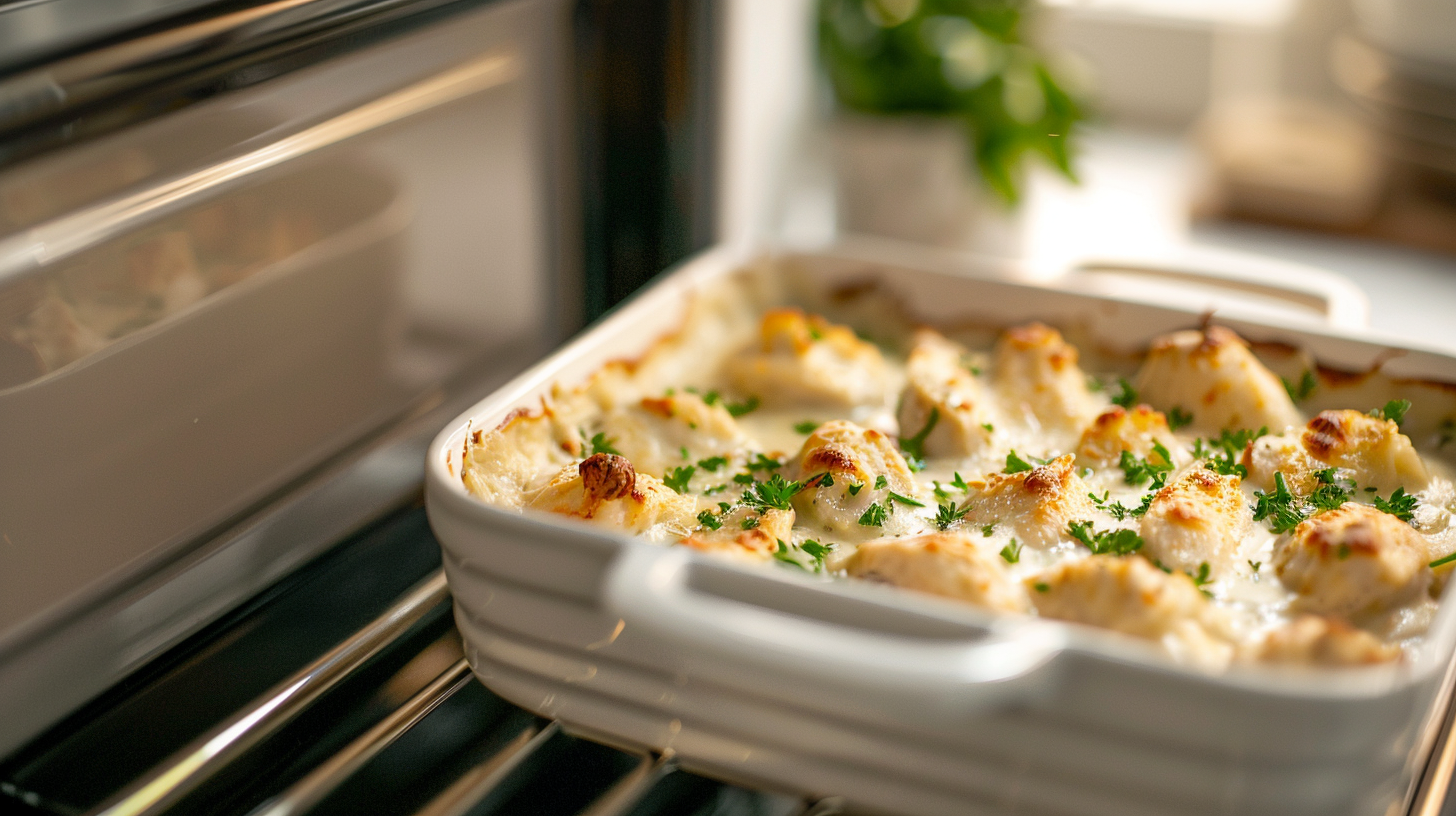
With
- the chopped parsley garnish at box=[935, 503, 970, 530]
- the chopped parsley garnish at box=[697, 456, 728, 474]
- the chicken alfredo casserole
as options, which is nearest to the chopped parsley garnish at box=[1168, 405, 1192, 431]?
the chicken alfredo casserole

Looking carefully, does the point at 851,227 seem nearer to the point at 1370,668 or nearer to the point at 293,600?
the point at 293,600

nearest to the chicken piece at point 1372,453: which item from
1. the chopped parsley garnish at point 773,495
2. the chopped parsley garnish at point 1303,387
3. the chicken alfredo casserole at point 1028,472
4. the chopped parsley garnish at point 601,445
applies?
the chicken alfredo casserole at point 1028,472

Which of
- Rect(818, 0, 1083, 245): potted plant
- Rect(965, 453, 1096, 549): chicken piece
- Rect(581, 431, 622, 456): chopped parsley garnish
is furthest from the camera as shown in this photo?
Rect(818, 0, 1083, 245): potted plant

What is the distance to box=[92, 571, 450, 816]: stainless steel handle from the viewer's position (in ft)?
2.11

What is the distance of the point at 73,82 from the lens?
0.57m

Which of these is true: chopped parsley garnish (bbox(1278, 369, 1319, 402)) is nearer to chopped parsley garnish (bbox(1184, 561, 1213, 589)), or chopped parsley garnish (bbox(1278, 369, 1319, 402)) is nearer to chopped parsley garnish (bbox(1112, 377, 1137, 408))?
chopped parsley garnish (bbox(1112, 377, 1137, 408))

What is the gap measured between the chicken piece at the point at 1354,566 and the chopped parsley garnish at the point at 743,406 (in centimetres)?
37

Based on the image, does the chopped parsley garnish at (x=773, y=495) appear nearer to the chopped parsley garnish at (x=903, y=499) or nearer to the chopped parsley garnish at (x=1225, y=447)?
the chopped parsley garnish at (x=903, y=499)

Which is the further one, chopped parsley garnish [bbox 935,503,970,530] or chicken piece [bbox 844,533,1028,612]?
chopped parsley garnish [bbox 935,503,970,530]

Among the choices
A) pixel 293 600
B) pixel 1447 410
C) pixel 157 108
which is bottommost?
pixel 293 600

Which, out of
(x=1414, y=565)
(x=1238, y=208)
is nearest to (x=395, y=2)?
(x=1414, y=565)

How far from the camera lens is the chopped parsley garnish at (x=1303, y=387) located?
895mm

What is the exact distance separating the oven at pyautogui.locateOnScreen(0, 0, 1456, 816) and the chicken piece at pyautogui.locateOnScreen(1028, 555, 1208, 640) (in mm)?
147

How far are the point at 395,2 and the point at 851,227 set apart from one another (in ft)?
2.65
